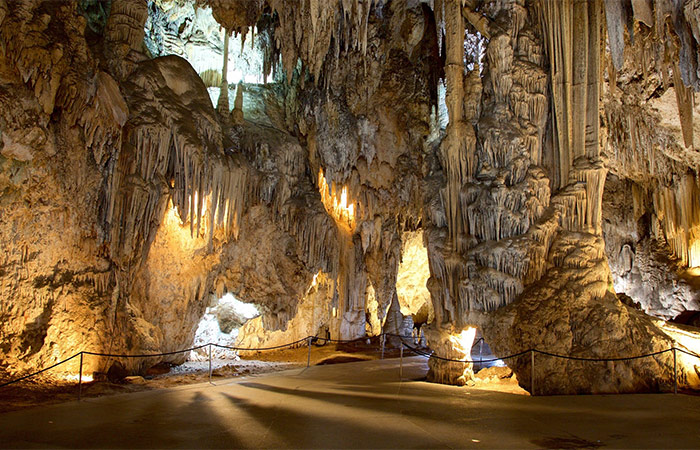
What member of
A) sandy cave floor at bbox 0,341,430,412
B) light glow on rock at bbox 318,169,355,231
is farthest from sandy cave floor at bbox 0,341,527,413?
light glow on rock at bbox 318,169,355,231

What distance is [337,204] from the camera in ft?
48.6

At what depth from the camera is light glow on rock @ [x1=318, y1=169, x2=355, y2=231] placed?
14.6 m

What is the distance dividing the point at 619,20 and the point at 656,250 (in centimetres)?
761

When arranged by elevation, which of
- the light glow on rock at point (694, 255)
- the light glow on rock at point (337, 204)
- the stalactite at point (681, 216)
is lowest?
the light glow on rock at point (694, 255)

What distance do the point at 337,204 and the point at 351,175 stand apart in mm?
927

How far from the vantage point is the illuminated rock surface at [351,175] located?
23.7 feet

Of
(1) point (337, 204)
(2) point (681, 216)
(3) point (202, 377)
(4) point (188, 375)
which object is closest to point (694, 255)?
(2) point (681, 216)

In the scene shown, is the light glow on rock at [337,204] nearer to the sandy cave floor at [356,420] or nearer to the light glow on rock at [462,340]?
the light glow on rock at [462,340]

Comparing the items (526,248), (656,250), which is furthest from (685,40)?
(656,250)

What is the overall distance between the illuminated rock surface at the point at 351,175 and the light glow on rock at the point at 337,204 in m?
0.06

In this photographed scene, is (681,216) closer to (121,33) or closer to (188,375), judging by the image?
(188,375)

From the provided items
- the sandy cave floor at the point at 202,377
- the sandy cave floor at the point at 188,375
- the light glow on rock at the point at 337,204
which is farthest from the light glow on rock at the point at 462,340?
the light glow on rock at the point at 337,204

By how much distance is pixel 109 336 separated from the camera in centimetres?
821

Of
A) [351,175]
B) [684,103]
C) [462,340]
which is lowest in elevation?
[462,340]
